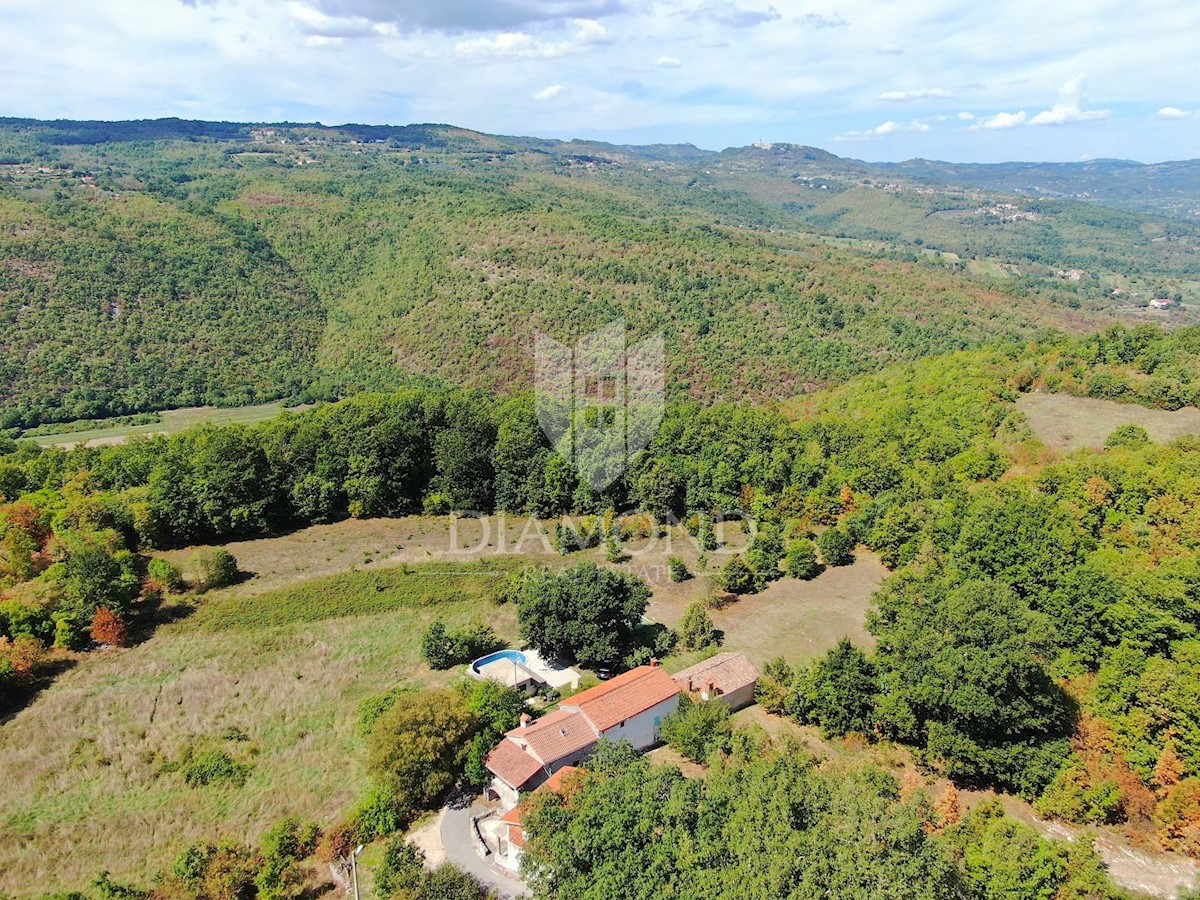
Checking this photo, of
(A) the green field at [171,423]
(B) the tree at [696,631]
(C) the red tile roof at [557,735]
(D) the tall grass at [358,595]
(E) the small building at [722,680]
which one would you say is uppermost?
(C) the red tile roof at [557,735]

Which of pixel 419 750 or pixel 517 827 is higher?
pixel 419 750

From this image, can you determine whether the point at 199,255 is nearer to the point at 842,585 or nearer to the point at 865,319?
the point at 865,319

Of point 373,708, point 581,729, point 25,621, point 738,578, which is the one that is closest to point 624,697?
point 581,729

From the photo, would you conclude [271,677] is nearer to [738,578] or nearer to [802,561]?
→ [738,578]

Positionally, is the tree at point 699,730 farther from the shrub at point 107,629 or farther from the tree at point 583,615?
the shrub at point 107,629

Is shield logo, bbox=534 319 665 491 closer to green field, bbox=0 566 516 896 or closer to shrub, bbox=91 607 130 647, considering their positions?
green field, bbox=0 566 516 896

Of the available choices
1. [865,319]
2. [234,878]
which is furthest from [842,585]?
[865,319]

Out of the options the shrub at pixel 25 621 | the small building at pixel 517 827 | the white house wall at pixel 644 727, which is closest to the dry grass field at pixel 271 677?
the shrub at pixel 25 621
